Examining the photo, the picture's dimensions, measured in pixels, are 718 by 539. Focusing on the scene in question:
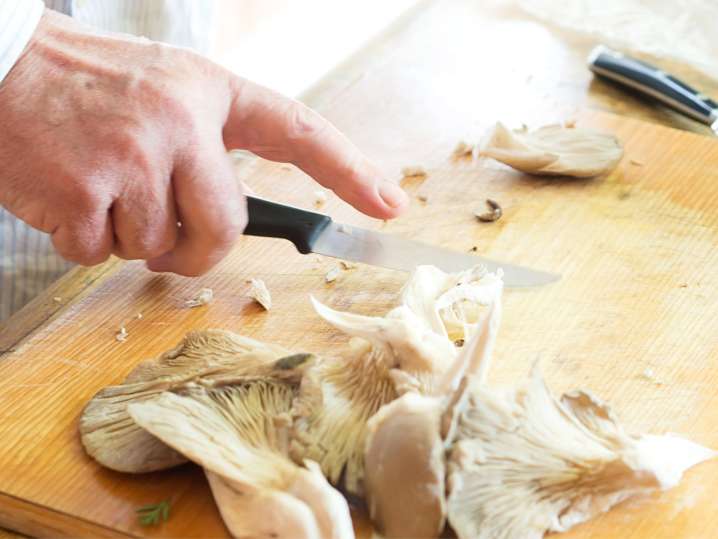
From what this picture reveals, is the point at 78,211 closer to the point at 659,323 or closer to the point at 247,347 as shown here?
the point at 247,347

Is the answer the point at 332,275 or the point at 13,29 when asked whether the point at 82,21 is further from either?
the point at 332,275

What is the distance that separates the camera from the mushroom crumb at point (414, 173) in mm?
1802

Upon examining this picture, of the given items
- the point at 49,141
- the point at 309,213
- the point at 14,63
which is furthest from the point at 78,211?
the point at 309,213

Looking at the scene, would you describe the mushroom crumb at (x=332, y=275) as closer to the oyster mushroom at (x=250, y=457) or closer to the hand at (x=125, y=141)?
the hand at (x=125, y=141)

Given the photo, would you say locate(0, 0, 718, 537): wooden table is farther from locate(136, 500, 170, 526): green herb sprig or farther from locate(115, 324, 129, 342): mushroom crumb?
locate(136, 500, 170, 526): green herb sprig

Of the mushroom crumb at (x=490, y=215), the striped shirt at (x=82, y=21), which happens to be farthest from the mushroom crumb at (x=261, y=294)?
the striped shirt at (x=82, y=21)

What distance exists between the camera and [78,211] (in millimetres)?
1293

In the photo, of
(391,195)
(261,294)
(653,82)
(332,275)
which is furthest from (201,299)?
(653,82)

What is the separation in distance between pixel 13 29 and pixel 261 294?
1.61 feet

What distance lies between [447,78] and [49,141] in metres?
1.05

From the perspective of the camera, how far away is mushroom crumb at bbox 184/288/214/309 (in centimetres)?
148

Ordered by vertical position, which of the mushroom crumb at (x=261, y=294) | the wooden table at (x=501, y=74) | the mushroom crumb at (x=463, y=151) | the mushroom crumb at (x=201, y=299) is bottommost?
the mushroom crumb at (x=201, y=299)

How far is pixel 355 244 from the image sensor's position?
4.99 ft

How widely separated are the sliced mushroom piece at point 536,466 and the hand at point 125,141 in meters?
0.50
